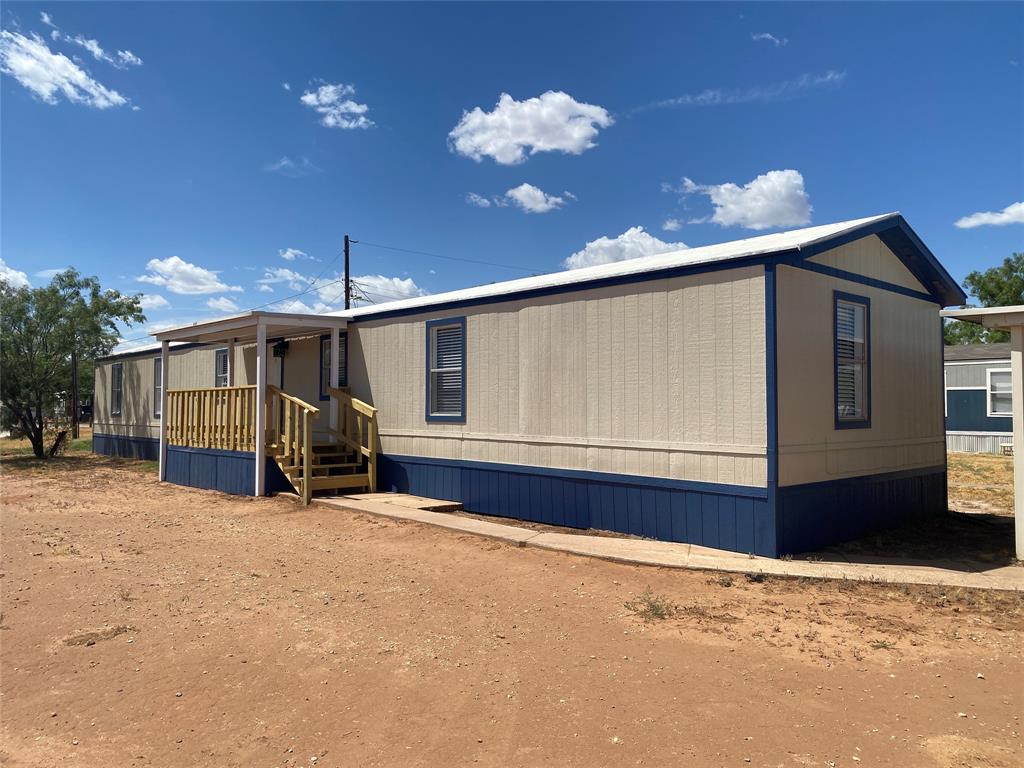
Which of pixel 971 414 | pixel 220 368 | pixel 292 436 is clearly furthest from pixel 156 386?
pixel 971 414

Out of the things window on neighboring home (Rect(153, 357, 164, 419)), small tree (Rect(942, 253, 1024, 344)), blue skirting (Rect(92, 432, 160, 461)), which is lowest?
blue skirting (Rect(92, 432, 160, 461))

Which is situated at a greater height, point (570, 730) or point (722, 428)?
point (722, 428)

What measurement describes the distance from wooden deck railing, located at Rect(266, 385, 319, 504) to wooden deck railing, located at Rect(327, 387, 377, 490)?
1.88 ft

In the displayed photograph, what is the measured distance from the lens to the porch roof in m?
10.6

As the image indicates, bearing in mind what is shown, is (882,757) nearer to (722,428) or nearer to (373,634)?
(373,634)

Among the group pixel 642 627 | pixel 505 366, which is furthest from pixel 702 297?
pixel 642 627

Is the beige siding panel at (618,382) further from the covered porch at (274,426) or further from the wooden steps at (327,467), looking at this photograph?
the covered porch at (274,426)

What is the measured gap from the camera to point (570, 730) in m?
3.19

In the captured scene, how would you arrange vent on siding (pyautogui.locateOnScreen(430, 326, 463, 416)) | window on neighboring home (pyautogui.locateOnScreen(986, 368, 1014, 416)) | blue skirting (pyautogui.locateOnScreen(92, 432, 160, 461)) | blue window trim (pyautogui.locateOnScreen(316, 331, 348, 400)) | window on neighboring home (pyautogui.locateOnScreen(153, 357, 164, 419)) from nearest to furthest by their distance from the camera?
vent on siding (pyautogui.locateOnScreen(430, 326, 463, 416)) → blue window trim (pyautogui.locateOnScreen(316, 331, 348, 400)) → window on neighboring home (pyautogui.locateOnScreen(153, 357, 164, 419)) → blue skirting (pyautogui.locateOnScreen(92, 432, 160, 461)) → window on neighboring home (pyautogui.locateOnScreen(986, 368, 1014, 416))

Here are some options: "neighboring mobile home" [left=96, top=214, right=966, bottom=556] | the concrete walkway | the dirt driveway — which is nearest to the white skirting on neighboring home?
"neighboring mobile home" [left=96, top=214, right=966, bottom=556]

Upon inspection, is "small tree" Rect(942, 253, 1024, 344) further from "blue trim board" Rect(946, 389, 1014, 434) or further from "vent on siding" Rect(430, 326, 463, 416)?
"vent on siding" Rect(430, 326, 463, 416)

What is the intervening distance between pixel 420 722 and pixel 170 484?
11.1 m

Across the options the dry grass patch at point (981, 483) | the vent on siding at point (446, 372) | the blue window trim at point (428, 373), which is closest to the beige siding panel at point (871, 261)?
the dry grass patch at point (981, 483)

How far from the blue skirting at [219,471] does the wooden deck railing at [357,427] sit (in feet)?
3.70
